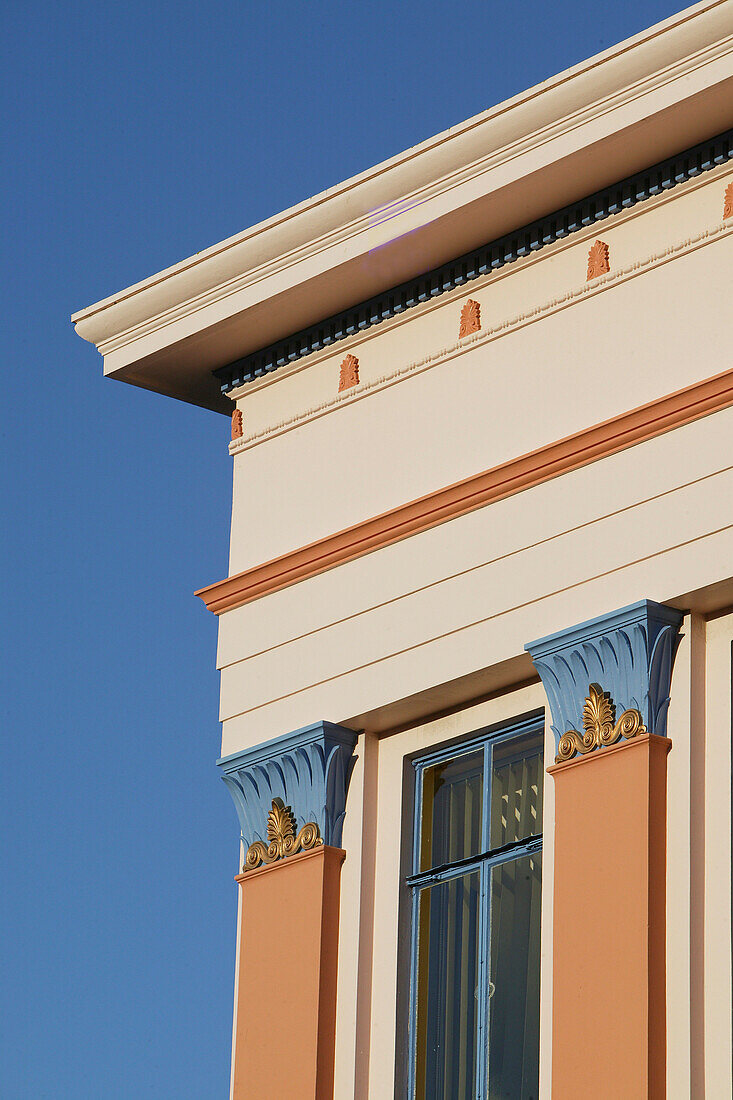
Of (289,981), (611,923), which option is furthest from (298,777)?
(611,923)

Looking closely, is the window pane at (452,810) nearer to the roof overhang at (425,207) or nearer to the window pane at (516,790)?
the window pane at (516,790)

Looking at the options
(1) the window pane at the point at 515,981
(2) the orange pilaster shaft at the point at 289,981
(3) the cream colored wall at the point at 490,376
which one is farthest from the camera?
(2) the orange pilaster shaft at the point at 289,981

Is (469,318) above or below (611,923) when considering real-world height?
above

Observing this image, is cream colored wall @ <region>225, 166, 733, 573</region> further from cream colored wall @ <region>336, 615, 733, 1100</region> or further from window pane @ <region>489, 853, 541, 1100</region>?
window pane @ <region>489, 853, 541, 1100</region>

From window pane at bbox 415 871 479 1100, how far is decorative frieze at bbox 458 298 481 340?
8.90 ft

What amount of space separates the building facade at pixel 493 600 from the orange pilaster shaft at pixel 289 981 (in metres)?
0.02

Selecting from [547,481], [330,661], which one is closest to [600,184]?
[547,481]

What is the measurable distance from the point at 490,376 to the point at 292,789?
2.25 m

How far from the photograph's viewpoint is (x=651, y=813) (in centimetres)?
1112

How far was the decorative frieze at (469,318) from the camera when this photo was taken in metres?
12.9

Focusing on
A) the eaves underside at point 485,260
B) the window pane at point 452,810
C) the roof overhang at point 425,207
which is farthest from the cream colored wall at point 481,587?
the roof overhang at point 425,207

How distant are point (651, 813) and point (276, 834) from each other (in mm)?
2402

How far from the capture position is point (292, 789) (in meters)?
12.8

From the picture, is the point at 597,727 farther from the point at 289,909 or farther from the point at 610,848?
the point at 289,909
